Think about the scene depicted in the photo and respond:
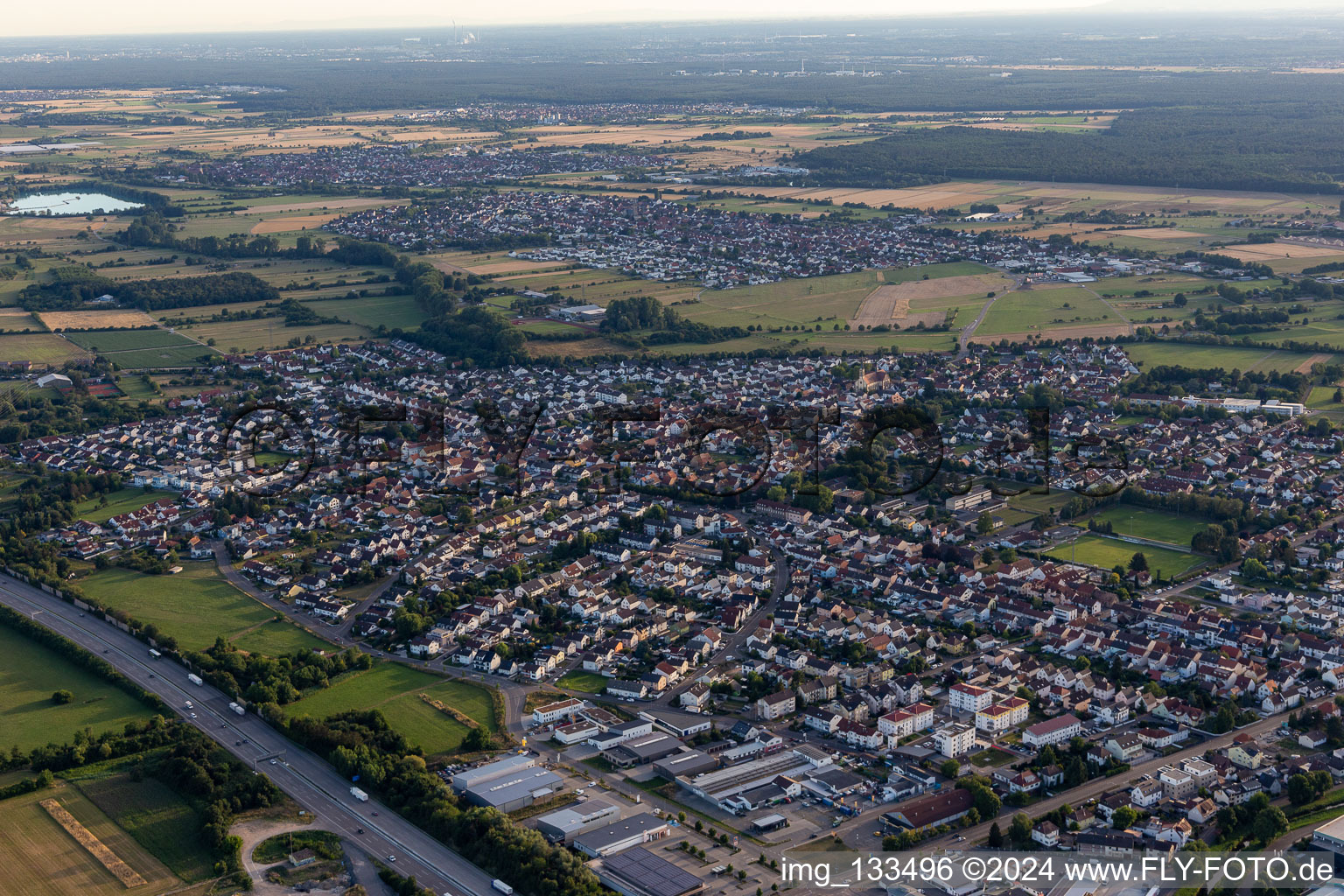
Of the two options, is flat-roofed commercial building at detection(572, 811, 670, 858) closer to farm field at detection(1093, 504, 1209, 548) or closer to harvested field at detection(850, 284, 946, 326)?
farm field at detection(1093, 504, 1209, 548)

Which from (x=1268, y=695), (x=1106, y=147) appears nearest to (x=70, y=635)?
(x=1268, y=695)

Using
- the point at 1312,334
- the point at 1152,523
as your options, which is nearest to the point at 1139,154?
the point at 1312,334

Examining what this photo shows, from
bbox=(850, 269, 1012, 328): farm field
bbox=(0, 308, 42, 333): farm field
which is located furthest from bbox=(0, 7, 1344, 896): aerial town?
bbox=(0, 308, 42, 333): farm field

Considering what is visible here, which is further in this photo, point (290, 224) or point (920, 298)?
point (290, 224)

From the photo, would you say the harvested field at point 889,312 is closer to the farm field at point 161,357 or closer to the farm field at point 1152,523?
the farm field at point 1152,523

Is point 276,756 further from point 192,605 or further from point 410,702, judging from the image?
point 192,605

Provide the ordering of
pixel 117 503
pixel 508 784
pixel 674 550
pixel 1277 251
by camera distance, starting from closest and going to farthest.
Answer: pixel 508 784
pixel 674 550
pixel 117 503
pixel 1277 251
